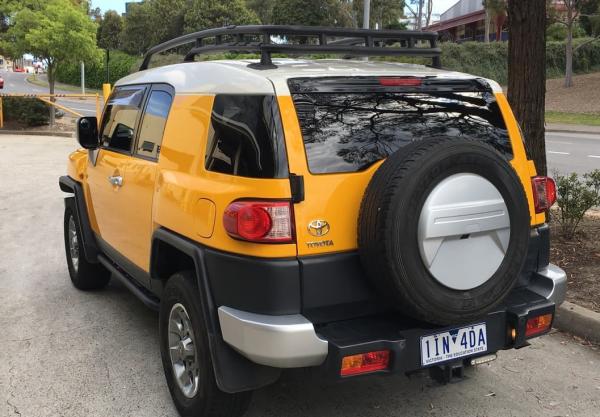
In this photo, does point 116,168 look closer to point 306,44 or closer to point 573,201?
point 306,44

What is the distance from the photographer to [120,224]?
4.05 m

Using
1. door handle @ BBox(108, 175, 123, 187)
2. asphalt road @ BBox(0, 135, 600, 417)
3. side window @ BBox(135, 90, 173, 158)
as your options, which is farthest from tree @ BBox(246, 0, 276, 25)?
side window @ BBox(135, 90, 173, 158)

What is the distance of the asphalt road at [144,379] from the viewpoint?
331cm

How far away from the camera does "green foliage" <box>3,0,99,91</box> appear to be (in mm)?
21016

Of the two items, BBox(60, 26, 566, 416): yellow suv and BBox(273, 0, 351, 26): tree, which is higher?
BBox(273, 0, 351, 26): tree

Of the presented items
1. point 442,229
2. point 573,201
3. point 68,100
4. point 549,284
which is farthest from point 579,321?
point 68,100

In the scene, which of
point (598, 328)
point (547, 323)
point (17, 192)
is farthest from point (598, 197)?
point (17, 192)

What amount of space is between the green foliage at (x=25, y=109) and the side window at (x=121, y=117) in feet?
57.4

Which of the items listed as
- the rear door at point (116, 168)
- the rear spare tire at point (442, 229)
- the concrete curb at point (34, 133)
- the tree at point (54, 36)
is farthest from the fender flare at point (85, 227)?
the tree at point (54, 36)

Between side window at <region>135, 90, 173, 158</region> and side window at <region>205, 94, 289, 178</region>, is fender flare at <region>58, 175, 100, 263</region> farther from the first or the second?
side window at <region>205, 94, 289, 178</region>

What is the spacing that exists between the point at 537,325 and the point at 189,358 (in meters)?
1.74

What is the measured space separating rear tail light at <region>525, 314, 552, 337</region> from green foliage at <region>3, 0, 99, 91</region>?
21197 mm

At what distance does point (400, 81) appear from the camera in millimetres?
2996

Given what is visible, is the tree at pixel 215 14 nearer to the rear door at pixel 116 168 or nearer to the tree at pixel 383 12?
the tree at pixel 383 12
